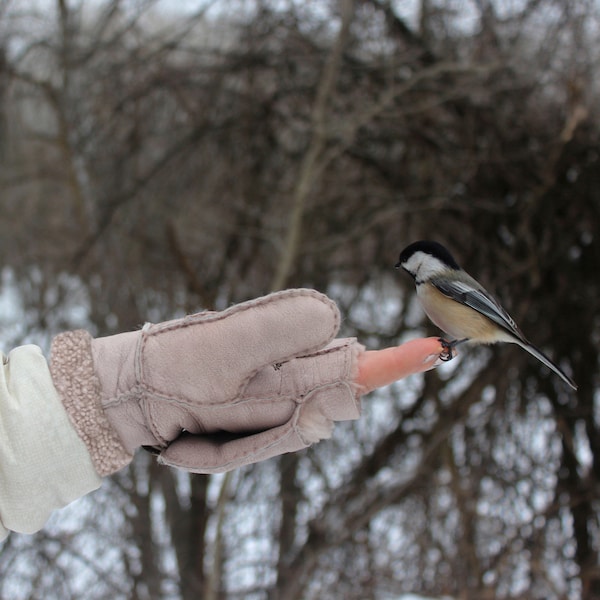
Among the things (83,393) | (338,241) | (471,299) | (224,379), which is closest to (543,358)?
(471,299)

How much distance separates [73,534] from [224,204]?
181 cm

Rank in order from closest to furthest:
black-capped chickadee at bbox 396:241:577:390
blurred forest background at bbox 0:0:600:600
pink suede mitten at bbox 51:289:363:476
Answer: pink suede mitten at bbox 51:289:363:476 → black-capped chickadee at bbox 396:241:577:390 → blurred forest background at bbox 0:0:600:600

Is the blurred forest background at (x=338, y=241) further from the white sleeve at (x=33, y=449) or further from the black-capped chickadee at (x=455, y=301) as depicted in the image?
the white sleeve at (x=33, y=449)

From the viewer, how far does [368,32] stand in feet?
10.4

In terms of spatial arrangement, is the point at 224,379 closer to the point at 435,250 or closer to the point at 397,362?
the point at 397,362

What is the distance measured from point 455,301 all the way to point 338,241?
5.93 feet

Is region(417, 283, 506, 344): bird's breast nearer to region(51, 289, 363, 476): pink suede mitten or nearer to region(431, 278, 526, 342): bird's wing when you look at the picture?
region(431, 278, 526, 342): bird's wing

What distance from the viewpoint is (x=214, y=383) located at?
1.15m

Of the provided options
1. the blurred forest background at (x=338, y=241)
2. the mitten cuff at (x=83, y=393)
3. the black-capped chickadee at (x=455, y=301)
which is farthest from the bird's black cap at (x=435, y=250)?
the blurred forest background at (x=338, y=241)

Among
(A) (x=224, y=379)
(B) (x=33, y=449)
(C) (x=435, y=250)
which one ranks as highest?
(C) (x=435, y=250)

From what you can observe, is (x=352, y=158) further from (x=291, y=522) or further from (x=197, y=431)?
(x=197, y=431)

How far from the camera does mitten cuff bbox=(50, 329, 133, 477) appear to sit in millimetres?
1162

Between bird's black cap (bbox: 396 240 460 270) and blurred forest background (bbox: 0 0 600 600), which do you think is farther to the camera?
blurred forest background (bbox: 0 0 600 600)

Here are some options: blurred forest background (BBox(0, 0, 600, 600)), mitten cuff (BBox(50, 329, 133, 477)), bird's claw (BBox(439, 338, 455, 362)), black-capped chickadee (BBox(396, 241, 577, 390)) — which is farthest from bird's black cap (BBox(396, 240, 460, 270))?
blurred forest background (BBox(0, 0, 600, 600))
